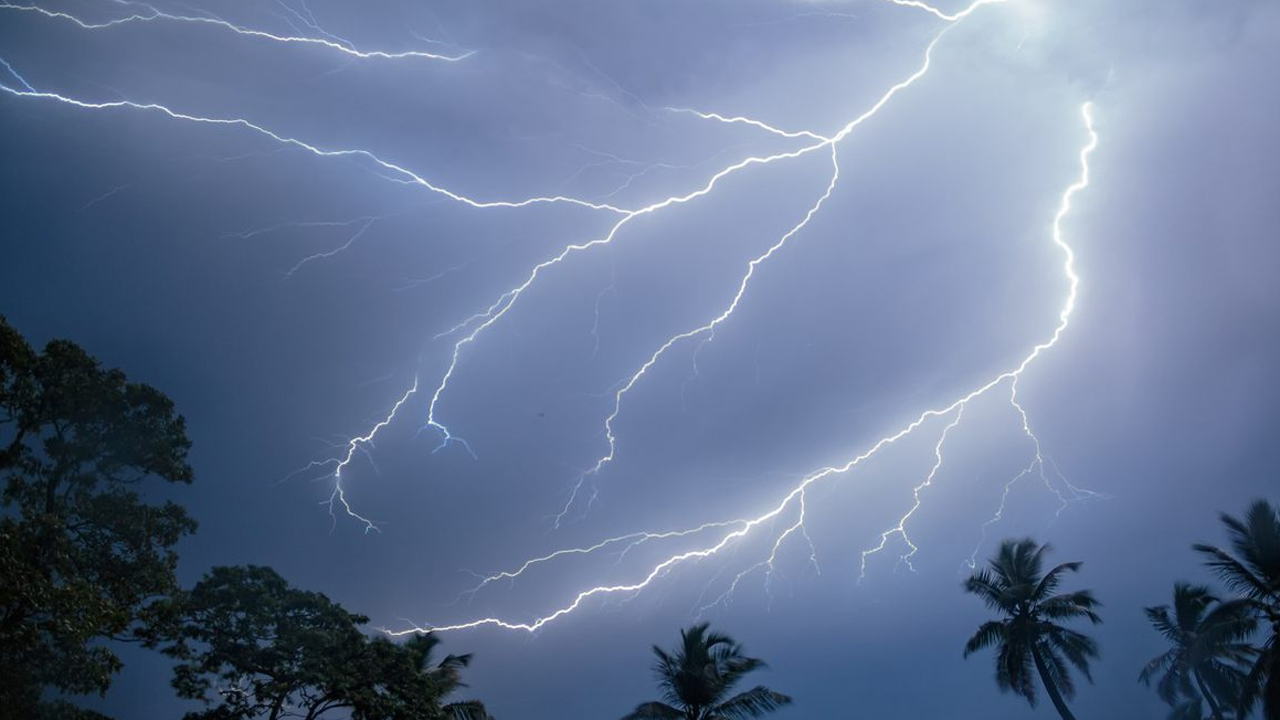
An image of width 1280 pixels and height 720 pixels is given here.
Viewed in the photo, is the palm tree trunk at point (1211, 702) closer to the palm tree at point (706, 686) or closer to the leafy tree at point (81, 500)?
the palm tree at point (706, 686)

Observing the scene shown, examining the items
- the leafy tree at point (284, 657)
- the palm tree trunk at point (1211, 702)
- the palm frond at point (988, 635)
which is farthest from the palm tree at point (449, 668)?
the palm tree trunk at point (1211, 702)

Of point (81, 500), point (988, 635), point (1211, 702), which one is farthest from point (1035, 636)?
point (81, 500)

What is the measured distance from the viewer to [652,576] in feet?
78.6

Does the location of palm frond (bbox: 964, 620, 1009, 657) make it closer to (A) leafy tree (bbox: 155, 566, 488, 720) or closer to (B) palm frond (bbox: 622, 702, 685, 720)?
(B) palm frond (bbox: 622, 702, 685, 720)

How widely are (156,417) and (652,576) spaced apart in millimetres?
17845

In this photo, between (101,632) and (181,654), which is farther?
(181,654)

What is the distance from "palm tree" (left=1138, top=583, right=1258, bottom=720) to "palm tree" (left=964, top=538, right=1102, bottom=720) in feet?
7.08

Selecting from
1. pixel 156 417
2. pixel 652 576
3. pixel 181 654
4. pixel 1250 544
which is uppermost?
pixel 652 576

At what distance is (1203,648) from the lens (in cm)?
1327

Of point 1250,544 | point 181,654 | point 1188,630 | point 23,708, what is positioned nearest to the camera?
point 23,708

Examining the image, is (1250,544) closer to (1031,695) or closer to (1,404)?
(1031,695)

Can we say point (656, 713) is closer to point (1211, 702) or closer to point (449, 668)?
point (449, 668)

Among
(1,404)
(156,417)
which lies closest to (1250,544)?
(156,417)

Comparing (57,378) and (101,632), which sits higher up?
(57,378)
